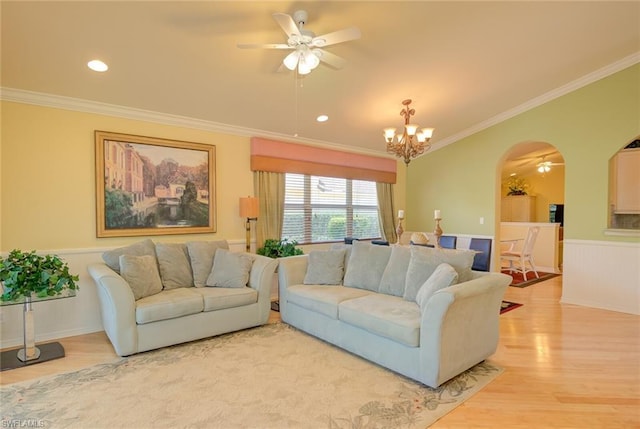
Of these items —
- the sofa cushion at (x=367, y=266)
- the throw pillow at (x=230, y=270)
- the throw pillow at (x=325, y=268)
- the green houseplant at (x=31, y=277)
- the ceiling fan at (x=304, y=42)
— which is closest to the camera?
the ceiling fan at (x=304, y=42)

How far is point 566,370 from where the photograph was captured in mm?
2902

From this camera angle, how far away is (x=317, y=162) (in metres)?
5.81

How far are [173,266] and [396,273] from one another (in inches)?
98.2

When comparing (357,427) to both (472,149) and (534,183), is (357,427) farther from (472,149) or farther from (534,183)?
(534,183)

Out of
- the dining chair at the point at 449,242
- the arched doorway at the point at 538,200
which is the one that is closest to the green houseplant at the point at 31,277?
the dining chair at the point at 449,242

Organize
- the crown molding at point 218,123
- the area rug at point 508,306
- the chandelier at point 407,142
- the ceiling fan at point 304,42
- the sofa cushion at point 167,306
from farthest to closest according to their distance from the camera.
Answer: the area rug at point 508,306 → the chandelier at point 407,142 → the crown molding at point 218,123 → the sofa cushion at point 167,306 → the ceiling fan at point 304,42

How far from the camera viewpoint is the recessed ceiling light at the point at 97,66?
309cm

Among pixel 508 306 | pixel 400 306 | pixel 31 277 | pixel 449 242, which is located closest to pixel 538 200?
pixel 449 242

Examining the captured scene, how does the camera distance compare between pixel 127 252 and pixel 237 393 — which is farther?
pixel 127 252

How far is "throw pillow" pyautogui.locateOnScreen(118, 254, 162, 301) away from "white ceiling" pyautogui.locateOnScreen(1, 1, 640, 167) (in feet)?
5.91

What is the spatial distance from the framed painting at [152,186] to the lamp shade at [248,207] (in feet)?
1.28

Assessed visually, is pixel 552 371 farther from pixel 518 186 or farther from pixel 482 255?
pixel 518 186

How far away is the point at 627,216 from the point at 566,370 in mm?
4109

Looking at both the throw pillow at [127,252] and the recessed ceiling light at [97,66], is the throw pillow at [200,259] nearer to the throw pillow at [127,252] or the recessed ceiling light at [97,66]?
the throw pillow at [127,252]
